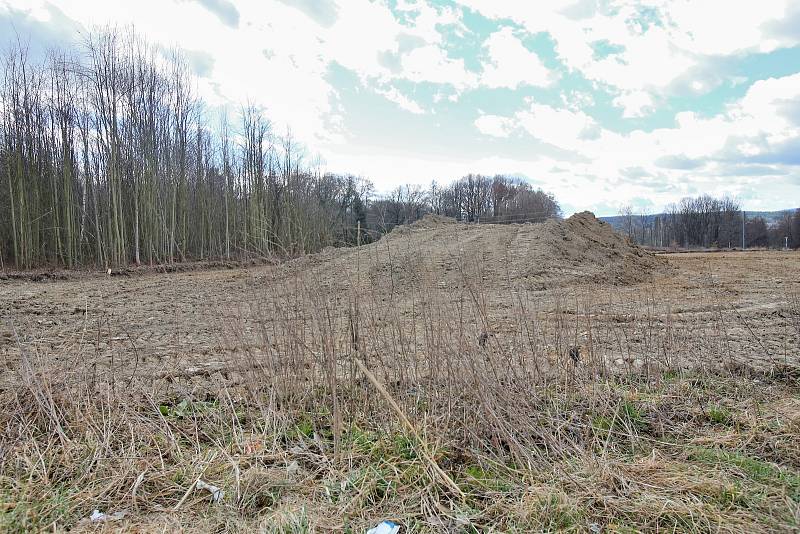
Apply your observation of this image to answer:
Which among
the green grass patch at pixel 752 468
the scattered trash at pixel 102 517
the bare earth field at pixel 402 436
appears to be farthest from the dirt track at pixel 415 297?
the green grass patch at pixel 752 468

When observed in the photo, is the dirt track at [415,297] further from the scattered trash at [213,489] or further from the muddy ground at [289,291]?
the scattered trash at [213,489]

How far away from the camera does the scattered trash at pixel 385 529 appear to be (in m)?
2.23

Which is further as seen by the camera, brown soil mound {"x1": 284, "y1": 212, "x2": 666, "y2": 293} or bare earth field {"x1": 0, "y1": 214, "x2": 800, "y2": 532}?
brown soil mound {"x1": 284, "y1": 212, "x2": 666, "y2": 293}

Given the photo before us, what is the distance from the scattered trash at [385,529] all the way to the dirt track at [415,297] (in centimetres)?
156

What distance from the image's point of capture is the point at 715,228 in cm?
6800

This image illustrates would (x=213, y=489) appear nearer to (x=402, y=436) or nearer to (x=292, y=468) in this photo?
(x=292, y=468)

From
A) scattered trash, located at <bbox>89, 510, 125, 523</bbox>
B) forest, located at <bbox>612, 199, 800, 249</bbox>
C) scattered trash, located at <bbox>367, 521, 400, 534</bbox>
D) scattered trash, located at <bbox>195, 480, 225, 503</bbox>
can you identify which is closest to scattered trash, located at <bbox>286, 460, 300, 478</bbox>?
scattered trash, located at <bbox>195, 480, 225, 503</bbox>

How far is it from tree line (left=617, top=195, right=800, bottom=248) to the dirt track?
54823 mm

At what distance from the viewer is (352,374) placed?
335 centimetres

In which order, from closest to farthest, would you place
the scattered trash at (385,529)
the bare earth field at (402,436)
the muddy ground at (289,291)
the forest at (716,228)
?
the scattered trash at (385,529)
the bare earth field at (402,436)
the muddy ground at (289,291)
the forest at (716,228)

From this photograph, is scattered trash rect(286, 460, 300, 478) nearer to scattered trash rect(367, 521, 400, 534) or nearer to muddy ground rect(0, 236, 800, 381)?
scattered trash rect(367, 521, 400, 534)

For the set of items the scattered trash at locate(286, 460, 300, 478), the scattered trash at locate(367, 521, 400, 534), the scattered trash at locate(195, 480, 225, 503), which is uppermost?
the scattered trash at locate(286, 460, 300, 478)

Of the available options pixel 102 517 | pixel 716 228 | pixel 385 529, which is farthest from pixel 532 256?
pixel 716 228

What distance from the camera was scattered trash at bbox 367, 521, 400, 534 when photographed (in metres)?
2.23
